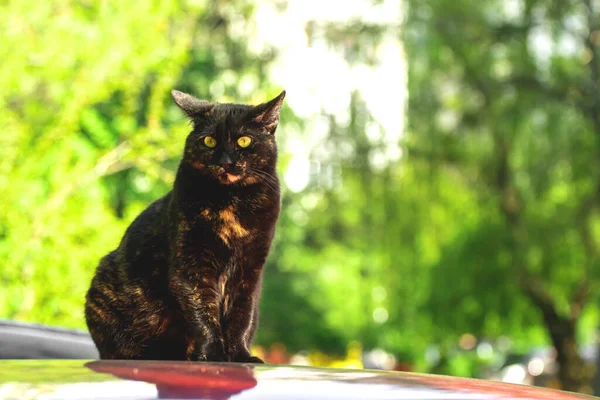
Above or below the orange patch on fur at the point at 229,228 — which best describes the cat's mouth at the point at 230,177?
above

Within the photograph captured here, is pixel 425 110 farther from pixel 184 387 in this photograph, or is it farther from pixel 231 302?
pixel 184 387

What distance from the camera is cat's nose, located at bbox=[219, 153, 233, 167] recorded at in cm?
234

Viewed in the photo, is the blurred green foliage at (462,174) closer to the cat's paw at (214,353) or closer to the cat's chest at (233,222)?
the cat's chest at (233,222)

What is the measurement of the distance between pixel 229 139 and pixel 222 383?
4.06 ft

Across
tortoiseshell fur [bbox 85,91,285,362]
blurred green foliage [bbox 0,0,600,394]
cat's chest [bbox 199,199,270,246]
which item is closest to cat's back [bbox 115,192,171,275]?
tortoiseshell fur [bbox 85,91,285,362]

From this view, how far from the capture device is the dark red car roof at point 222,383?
3.98ft

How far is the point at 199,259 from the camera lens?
2.18 m

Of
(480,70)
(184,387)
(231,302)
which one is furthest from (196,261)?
(480,70)

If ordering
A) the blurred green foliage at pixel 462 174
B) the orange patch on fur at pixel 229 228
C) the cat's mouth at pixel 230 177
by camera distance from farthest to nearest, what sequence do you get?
1. the blurred green foliage at pixel 462 174
2. the cat's mouth at pixel 230 177
3. the orange patch on fur at pixel 229 228

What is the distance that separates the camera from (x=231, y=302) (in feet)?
7.67

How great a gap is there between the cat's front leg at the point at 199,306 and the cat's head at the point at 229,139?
28cm

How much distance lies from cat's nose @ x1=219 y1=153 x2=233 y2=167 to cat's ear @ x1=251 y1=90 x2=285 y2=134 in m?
0.15

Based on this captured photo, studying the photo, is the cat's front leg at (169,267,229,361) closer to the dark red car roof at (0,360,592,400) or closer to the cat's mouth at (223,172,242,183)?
the cat's mouth at (223,172,242,183)

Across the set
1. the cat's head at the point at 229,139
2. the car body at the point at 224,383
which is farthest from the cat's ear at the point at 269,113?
the car body at the point at 224,383
